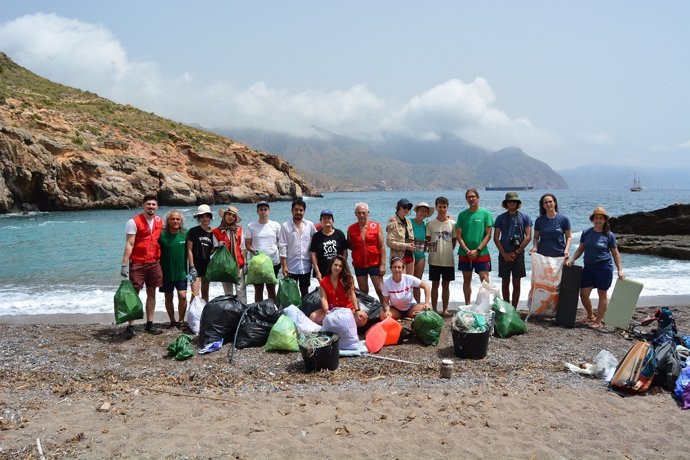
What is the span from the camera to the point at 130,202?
139 ft

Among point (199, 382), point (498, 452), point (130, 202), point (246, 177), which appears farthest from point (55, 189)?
point (498, 452)

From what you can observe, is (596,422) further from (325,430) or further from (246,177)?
(246,177)

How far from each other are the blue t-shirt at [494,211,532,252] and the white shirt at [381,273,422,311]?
1626 millimetres

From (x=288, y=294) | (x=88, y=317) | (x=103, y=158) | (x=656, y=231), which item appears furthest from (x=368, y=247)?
(x=103, y=158)

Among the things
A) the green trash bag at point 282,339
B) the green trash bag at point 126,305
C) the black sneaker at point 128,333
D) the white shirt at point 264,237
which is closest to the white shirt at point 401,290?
the green trash bag at point 282,339

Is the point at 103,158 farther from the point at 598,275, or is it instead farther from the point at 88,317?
the point at 598,275

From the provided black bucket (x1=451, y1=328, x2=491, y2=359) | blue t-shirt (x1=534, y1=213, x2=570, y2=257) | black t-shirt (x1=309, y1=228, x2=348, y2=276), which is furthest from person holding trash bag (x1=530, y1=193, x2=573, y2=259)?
black t-shirt (x1=309, y1=228, x2=348, y2=276)

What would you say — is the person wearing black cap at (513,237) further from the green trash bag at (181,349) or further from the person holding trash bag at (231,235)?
the green trash bag at (181,349)

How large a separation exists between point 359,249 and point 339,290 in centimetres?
85

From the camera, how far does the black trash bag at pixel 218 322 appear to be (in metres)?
5.99

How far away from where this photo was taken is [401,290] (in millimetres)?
6574

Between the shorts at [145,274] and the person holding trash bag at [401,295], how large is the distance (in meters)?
3.11

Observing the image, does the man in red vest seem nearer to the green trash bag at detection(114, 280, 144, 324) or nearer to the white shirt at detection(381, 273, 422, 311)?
the green trash bag at detection(114, 280, 144, 324)

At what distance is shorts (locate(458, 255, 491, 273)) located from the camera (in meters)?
7.06
